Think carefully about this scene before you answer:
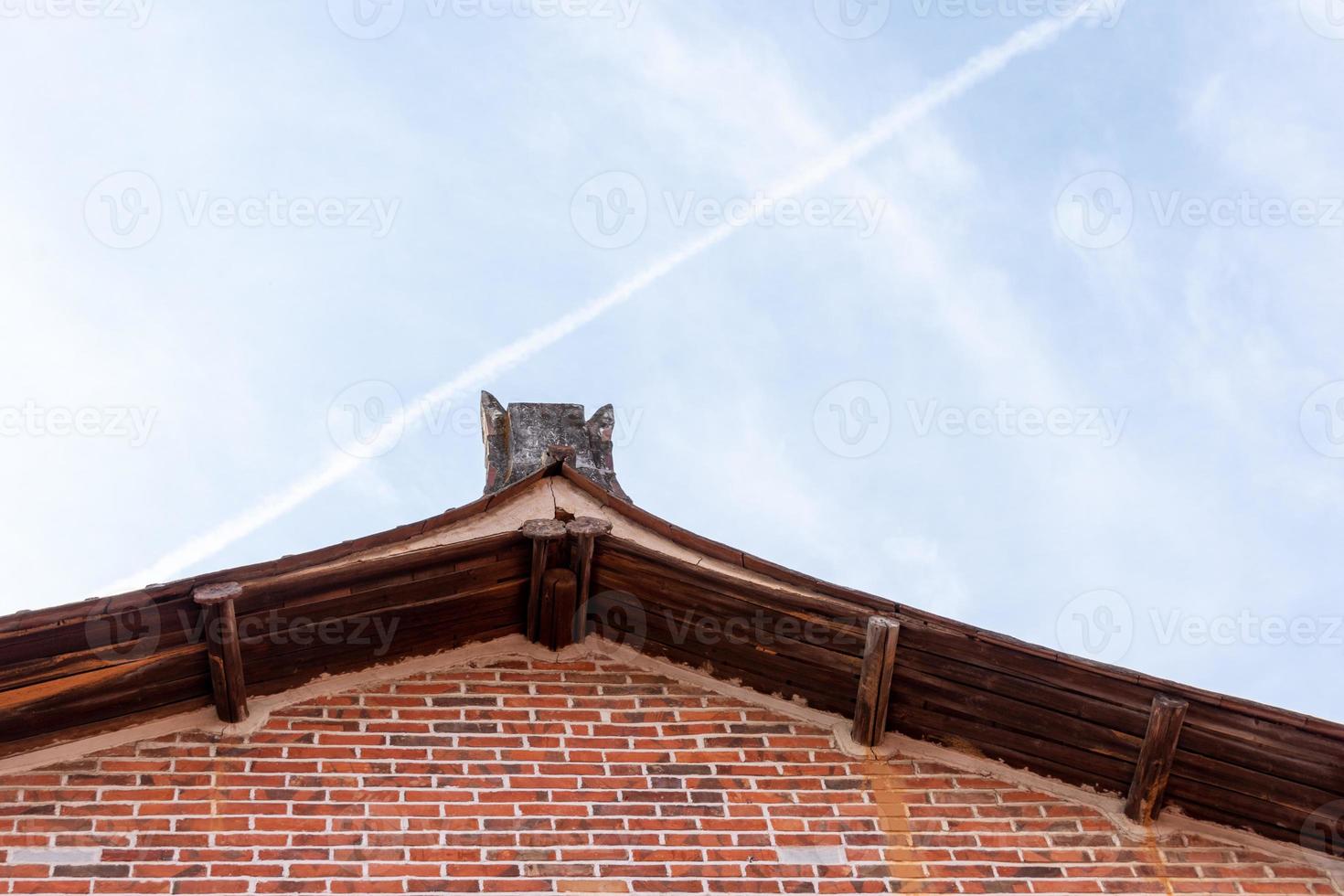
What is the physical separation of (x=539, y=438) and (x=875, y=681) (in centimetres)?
264

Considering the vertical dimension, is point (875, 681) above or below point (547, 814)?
above

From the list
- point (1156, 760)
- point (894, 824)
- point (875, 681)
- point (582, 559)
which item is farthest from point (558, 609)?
Answer: point (1156, 760)

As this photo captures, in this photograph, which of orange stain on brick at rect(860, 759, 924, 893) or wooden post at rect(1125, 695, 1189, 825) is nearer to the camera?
orange stain on brick at rect(860, 759, 924, 893)

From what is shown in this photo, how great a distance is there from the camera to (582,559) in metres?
6.84

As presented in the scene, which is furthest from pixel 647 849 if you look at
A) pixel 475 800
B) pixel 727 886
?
pixel 475 800

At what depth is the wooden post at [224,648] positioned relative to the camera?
6.09 metres

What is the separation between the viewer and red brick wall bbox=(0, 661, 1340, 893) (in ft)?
18.7

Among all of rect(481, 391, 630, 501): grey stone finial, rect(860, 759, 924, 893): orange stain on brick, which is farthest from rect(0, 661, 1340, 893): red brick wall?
rect(481, 391, 630, 501): grey stone finial

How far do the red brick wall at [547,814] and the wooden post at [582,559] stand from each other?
35 centimetres

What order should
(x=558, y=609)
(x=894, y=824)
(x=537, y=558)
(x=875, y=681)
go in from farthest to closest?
(x=558, y=609) → (x=537, y=558) → (x=875, y=681) → (x=894, y=824)

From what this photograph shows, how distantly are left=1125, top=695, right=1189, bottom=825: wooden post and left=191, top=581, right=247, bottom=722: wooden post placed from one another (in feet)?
12.8

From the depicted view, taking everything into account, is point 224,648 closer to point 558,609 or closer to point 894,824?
point 558,609

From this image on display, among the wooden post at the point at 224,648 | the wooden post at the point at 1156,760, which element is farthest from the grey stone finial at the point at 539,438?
the wooden post at the point at 1156,760

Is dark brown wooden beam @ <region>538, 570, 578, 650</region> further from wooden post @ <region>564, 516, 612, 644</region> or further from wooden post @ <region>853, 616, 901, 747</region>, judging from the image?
wooden post @ <region>853, 616, 901, 747</region>
